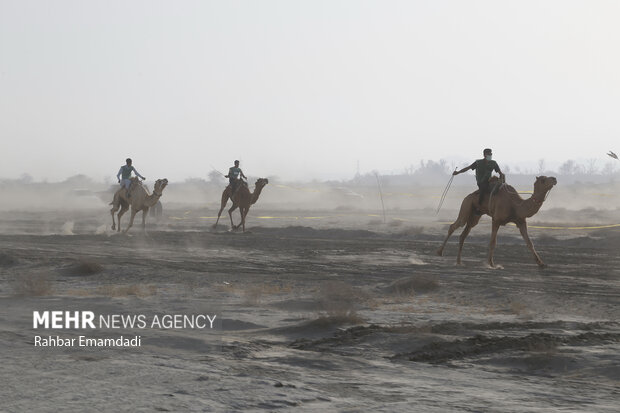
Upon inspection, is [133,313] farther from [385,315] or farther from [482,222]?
[482,222]

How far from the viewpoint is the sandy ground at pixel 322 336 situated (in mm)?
7738

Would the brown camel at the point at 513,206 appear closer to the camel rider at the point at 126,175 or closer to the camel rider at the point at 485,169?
the camel rider at the point at 485,169

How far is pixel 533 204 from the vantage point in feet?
64.3

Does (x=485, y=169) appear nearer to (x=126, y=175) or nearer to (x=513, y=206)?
(x=513, y=206)

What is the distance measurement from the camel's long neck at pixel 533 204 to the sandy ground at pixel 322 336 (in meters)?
1.29

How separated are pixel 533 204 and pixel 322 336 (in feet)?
32.0

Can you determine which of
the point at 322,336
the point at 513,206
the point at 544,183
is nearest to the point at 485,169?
the point at 513,206

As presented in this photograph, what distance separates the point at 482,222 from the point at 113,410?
117 ft

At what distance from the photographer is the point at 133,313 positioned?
12711 mm

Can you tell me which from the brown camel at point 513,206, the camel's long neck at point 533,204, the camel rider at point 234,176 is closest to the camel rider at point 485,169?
the brown camel at point 513,206

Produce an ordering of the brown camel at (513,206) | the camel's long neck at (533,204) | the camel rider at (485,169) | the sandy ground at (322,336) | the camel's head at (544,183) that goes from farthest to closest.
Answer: the camel rider at (485,169), the brown camel at (513,206), the camel's long neck at (533,204), the camel's head at (544,183), the sandy ground at (322,336)

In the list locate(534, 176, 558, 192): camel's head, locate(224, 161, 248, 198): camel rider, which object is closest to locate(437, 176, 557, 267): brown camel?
locate(534, 176, 558, 192): camel's head

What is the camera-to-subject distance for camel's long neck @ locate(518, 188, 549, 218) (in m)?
19.4

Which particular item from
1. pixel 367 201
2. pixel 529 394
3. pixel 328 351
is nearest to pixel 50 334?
pixel 328 351
